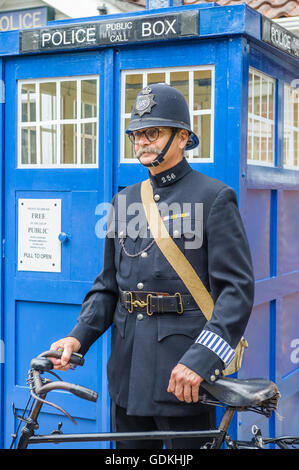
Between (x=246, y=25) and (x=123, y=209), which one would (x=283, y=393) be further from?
Result: (x=246, y=25)

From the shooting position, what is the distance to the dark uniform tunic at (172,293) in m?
2.53

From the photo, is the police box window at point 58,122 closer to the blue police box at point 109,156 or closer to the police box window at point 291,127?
the blue police box at point 109,156

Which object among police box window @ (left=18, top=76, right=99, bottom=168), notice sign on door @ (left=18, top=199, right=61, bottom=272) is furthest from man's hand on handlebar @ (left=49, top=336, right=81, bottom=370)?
police box window @ (left=18, top=76, right=99, bottom=168)

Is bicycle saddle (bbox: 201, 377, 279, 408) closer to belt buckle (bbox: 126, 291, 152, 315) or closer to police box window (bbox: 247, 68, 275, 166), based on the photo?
belt buckle (bbox: 126, 291, 152, 315)

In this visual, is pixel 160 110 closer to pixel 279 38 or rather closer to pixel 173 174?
pixel 173 174

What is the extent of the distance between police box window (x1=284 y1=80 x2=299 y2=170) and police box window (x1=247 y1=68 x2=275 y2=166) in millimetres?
189

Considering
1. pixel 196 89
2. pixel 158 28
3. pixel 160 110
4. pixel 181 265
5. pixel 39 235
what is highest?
pixel 158 28

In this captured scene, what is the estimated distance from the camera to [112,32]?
361 centimetres

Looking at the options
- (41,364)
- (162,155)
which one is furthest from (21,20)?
(41,364)

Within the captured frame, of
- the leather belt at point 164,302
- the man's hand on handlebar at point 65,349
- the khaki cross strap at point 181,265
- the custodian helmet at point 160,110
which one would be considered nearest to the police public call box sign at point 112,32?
the custodian helmet at point 160,110

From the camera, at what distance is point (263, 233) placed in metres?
3.72

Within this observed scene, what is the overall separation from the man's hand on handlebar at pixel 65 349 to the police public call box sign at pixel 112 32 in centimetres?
158

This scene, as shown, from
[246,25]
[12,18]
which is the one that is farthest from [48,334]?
[12,18]
